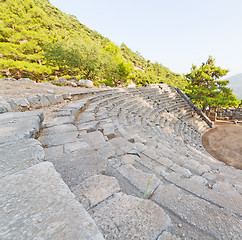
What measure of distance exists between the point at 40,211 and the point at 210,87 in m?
13.9

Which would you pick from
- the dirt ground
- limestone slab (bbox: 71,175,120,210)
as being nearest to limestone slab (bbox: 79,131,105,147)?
limestone slab (bbox: 71,175,120,210)

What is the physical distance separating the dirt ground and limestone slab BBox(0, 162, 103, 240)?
6773mm

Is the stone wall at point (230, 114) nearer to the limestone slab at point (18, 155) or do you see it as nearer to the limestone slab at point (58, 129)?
the limestone slab at point (58, 129)

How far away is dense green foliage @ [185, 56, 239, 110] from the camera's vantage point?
975 centimetres

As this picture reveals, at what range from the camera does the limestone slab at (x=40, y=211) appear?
0.52m

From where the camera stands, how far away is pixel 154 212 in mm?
900

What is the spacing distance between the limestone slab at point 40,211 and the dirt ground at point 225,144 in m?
6.77

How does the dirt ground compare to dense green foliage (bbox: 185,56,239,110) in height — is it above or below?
below

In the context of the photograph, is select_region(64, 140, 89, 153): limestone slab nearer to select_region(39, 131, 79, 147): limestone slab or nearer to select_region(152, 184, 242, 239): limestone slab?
select_region(39, 131, 79, 147): limestone slab

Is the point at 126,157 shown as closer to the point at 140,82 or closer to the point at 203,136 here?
the point at 203,136

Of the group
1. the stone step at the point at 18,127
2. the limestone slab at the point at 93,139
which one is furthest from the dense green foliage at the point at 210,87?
the stone step at the point at 18,127

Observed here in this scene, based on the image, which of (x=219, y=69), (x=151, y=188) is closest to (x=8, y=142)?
(x=151, y=188)

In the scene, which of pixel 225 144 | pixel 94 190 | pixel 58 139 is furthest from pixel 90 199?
pixel 225 144

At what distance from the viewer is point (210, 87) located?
1070 cm
